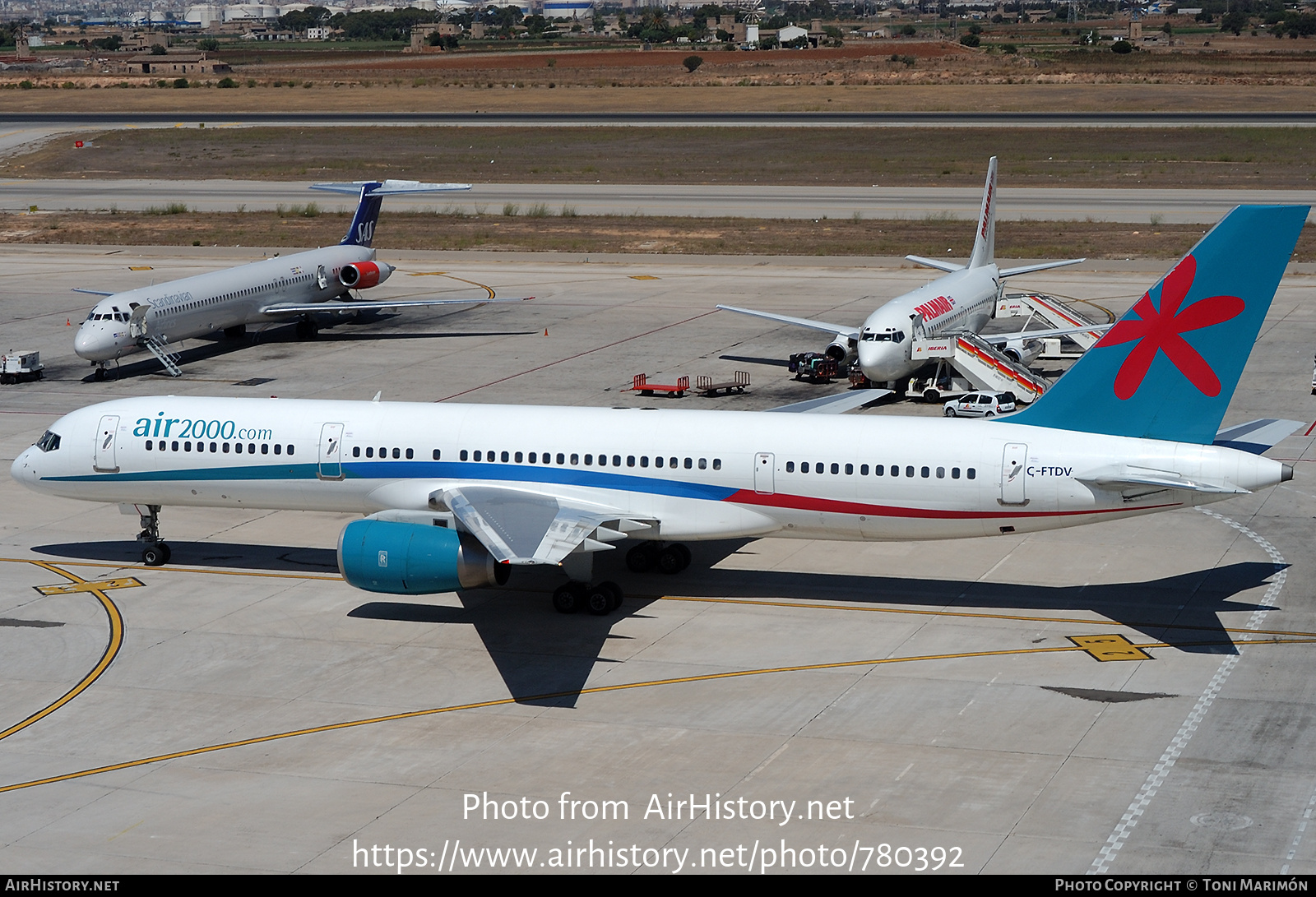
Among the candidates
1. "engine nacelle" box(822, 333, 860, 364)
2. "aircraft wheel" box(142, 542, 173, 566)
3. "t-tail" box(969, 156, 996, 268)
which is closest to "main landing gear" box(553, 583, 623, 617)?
"aircraft wheel" box(142, 542, 173, 566)

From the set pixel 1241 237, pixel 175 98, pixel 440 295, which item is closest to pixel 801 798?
pixel 1241 237

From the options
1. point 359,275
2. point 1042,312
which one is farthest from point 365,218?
point 1042,312

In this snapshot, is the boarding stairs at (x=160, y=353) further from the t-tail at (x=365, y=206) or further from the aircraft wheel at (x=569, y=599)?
the aircraft wheel at (x=569, y=599)

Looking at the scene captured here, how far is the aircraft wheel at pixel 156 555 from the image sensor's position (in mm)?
37000

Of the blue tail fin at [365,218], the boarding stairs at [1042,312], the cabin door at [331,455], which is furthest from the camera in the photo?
the blue tail fin at [365,218]

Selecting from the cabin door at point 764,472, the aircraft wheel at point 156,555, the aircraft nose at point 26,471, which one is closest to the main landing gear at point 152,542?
the aircraft wheel at point 156,555

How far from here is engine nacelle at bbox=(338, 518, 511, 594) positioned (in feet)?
99.2

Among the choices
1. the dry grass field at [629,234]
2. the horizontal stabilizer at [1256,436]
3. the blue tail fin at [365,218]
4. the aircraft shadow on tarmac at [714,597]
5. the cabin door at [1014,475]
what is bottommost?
the aircraft shadow on tarmac at [714,597]

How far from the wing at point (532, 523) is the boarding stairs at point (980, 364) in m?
22.7

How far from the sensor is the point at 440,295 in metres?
77.5

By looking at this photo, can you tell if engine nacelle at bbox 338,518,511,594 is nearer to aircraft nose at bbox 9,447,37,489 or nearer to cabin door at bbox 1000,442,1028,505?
cabin door at bbox 1000,442,1028,505

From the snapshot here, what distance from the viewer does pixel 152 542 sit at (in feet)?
123

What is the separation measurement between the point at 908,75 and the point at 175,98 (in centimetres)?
9562

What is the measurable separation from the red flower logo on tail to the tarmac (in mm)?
5644
